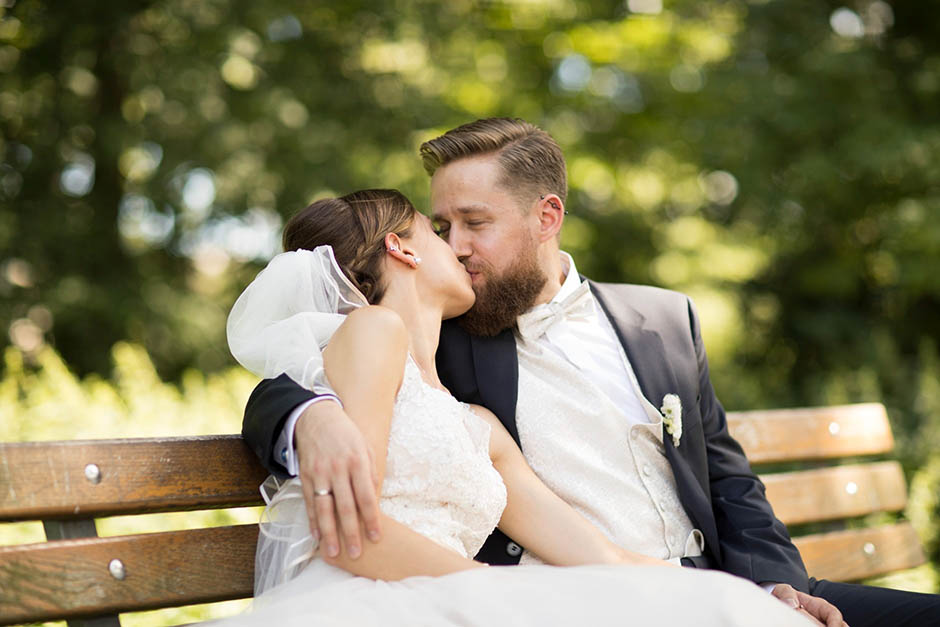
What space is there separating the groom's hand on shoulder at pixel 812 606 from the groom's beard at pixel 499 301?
1.17 m

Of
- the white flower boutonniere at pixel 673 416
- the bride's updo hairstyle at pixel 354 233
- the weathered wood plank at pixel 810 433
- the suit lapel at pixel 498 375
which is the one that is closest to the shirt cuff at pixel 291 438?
the bride's updo hairstyle at pixel 354 233

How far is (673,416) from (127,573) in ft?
5.54

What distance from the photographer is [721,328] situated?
890cm

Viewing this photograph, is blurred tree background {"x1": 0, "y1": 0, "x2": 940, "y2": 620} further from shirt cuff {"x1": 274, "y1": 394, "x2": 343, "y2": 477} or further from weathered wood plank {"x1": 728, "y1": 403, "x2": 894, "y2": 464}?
shirt cuff {"x1": 274, "y1": 394, "x2": 343, "y2": 477}

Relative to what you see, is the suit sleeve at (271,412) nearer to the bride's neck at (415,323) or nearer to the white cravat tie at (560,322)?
the bride's neck at (415,323)

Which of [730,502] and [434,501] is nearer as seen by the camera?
[434,501]

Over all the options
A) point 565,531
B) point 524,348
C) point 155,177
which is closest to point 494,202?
point 524,348

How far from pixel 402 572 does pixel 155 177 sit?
7.46 m

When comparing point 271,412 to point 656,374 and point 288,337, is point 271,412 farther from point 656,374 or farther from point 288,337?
point 656,374

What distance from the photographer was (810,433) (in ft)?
13.1

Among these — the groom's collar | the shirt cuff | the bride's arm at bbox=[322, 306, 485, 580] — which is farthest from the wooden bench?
the groom's collar

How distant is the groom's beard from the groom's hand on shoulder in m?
1.17

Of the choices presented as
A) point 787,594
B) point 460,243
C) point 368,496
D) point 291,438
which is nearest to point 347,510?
point 368,496

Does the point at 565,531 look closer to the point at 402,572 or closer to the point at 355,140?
the point at 402,572
